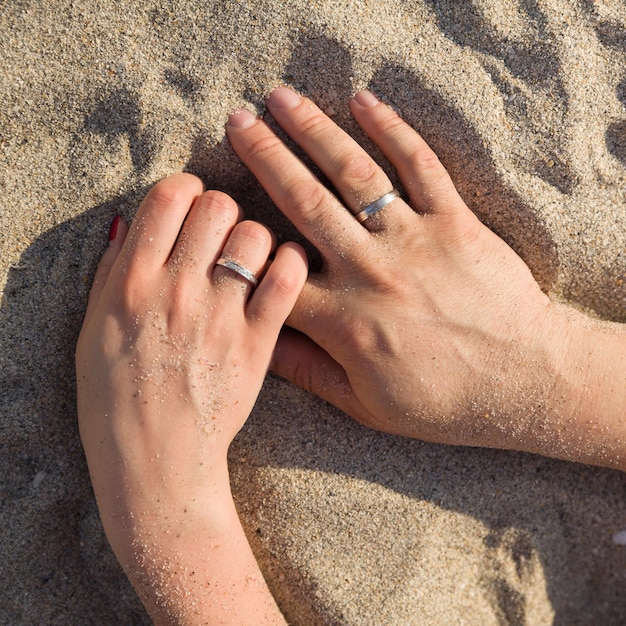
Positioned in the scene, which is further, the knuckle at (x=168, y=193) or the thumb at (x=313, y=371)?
the thumb at (x=313, y=371)

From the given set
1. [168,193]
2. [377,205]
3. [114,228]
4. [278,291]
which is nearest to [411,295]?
[377,205]

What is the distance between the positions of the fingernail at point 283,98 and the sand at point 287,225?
0.14 feet

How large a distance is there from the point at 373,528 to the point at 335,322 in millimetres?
635

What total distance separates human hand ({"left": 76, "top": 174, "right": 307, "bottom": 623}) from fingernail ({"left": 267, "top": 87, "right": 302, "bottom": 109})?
1.01 ft

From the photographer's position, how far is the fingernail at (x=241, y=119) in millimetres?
1597

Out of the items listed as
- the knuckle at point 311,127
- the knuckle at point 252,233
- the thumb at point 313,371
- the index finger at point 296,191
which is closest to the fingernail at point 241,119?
the index finger at point 296,191

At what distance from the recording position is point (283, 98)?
1.60m

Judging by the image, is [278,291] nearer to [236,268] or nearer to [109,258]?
[236,268]

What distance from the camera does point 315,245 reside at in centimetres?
161

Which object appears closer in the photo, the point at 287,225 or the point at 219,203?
the point at 219,203

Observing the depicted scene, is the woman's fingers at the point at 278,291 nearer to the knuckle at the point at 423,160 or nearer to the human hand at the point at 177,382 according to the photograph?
the human hand at the point at 177,382

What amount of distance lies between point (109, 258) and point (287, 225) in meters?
0.52

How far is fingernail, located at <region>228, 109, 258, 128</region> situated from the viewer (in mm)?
1597

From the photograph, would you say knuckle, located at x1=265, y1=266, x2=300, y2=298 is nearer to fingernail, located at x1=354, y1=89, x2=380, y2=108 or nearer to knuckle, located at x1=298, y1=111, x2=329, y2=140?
knuckle, located at x1=298, y1=111, x2=329, y2=140
